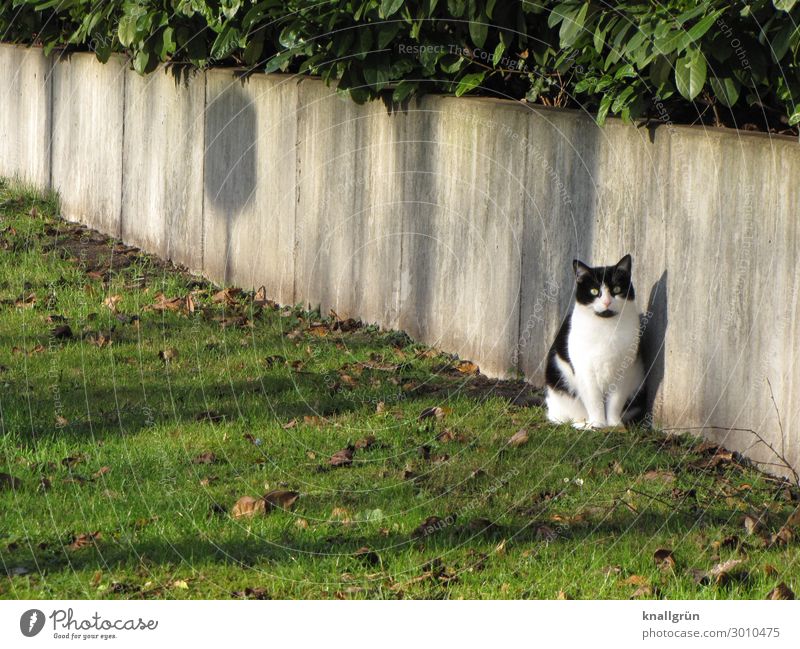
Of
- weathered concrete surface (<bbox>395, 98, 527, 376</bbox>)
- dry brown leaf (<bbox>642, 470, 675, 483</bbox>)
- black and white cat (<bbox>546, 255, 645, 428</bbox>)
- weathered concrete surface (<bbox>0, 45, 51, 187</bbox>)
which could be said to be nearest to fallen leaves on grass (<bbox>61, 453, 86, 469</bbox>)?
black and white cat (<bbox>546, 255, 645, 428</bbox>)

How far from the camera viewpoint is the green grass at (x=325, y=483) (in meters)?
4.80

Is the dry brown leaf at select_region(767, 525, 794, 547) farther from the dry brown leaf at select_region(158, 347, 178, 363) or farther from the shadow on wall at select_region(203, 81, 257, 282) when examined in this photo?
the shadow on wall at select_region(203, 81, 257, 282)

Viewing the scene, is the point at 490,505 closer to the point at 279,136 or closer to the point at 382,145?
the point at 382,145

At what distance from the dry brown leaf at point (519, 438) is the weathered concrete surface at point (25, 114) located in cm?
868

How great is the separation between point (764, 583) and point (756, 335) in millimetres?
1639

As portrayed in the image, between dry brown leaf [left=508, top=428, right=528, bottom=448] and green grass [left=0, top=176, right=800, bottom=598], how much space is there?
5 centimetres

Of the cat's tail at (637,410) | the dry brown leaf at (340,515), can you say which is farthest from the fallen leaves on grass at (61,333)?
the cat's tail at (637,410)

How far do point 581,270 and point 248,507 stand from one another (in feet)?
7.68

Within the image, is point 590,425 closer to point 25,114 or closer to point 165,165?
point 165,165

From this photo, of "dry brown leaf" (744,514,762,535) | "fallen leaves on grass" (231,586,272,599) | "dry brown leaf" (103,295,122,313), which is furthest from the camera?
"dry brown leaf" (103,295,122,313)

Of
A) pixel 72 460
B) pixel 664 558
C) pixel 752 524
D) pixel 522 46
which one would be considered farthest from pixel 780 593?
pixel 522 46

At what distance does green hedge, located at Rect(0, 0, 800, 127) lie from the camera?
5.95 m

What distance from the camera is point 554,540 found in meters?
5.16

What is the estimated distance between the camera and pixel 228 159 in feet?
33.5
